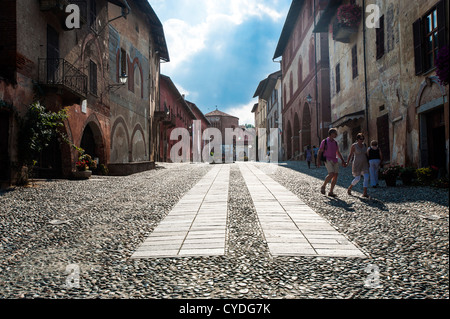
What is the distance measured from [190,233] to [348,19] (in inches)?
587

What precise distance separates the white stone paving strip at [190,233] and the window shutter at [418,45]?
8.02m

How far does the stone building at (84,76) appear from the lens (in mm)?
9672

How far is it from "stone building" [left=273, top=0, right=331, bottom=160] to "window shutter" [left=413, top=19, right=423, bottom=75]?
1211 cm

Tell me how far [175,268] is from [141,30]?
73.7ft

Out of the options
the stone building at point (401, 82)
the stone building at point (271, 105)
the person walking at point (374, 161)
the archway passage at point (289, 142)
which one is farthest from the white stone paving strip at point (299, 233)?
the stone building at point (271, 105)

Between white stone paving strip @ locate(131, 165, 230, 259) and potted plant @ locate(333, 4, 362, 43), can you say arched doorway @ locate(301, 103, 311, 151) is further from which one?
white stone paving strip @ locate(131, 165, 230, 259)

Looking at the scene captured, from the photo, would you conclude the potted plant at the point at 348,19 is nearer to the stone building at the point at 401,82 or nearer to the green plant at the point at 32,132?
the stone building at the point at 401,82

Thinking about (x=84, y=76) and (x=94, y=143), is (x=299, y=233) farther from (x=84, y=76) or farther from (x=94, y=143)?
(x=94, y=143)

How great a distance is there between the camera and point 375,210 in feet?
19.0

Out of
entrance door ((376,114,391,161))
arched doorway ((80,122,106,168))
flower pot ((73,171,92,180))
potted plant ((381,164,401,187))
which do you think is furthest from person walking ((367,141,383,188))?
arched doorway ((80,122,106,168))

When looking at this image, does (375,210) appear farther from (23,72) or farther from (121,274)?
(23,72)

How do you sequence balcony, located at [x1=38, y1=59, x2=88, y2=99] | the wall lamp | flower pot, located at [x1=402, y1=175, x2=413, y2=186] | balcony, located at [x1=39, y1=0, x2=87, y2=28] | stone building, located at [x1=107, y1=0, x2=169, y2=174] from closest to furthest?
flower pot, located at [x1=402, y1=175, x2=413, y2=186], balcony, located at [x1=39, y1=0, x2=87, y2=28], balcony, located at [x1=38, y1=59, x2=88, y2=99], the wall lamp, stone building, located at [x1=107, y1=0, x2=169, y2=174]

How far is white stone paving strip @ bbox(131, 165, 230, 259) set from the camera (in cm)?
353
